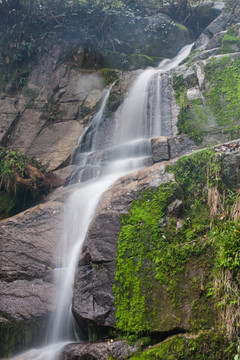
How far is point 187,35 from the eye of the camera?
53.6 ft

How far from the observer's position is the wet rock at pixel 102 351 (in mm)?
4094

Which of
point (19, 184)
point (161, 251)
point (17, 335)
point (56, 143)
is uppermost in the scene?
point (56, 143)

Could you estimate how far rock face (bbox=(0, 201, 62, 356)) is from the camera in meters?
5.45

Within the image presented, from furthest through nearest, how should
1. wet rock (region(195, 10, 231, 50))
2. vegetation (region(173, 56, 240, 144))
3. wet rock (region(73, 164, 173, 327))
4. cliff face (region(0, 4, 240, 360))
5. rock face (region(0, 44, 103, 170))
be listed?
wet rock (region(195, 10, 231, 50))
rock face (region(0, 44, 103, 170))
vegetation (region(173, 56, 240, 144))
wet rock (region(73, 164, 173, 327))
cliff face (region(0, 4, 240, 360))

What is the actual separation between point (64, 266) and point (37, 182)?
12.1 ft

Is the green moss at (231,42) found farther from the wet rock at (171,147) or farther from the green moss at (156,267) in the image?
the green moss at (156,267)

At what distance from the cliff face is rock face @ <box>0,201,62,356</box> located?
0.02 metres

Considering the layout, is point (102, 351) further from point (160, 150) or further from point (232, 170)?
point (160, 150)

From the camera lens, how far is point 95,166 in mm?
9531

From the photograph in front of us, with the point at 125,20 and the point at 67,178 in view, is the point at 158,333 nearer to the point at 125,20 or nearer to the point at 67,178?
the point at 67,178

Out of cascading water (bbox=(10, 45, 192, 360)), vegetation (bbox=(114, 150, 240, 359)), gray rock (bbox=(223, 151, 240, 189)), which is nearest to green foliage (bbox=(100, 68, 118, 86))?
cascading water (bbox=(10, 45, 192, 360))

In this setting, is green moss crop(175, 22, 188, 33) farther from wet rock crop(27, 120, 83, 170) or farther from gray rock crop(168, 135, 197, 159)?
gray rock crop(168, 135, 197, 159)

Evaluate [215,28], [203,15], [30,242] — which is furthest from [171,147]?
[203,15]

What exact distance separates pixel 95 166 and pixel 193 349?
6647mm
